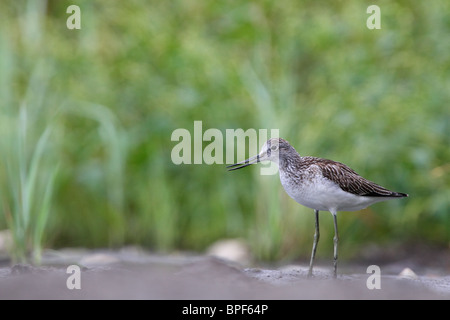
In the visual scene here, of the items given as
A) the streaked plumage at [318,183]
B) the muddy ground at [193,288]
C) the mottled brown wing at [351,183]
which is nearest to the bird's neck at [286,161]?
the streaked plumage at [318,183]

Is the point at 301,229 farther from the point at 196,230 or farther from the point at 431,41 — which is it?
the point at 431,41

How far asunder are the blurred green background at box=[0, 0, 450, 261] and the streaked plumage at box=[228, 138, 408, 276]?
1919 millimetres

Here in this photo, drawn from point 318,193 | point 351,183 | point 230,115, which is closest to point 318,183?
point 318,193

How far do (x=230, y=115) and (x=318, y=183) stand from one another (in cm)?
350

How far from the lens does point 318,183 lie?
3420mm

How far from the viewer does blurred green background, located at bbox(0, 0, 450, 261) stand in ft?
19.8

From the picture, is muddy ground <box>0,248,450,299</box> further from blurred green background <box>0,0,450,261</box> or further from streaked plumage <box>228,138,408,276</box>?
blurred green background <box>0,0,450,261</box>

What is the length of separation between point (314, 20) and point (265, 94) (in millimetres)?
1915

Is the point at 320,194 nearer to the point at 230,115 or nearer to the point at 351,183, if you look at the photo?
the point at 351,183

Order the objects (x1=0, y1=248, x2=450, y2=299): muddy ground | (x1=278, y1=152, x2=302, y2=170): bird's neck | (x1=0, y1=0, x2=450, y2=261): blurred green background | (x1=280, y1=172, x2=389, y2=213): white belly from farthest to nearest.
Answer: (x1=0, y1=0, x2=450, y2=261): blurred green background < (x1=278, y1=152, x2=302, y2=170): bird's neck < (x1=280, y1=172, x2=389, y2=213): white belly < (x1=0, y1=248, x2=450, y2=299): muddy ground

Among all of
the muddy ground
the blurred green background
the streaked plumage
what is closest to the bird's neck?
the streaked plumage

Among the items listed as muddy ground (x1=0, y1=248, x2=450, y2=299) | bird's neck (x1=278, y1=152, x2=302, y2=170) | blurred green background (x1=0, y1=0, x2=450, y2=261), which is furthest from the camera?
blurred green background (x1=0, y1=0, x2=450, y2=261)
